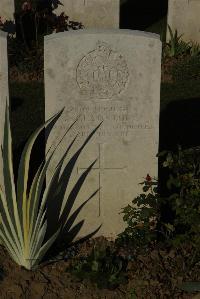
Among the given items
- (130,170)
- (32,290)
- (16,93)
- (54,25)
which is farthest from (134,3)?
(32,290)

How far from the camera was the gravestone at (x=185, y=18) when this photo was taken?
989cm

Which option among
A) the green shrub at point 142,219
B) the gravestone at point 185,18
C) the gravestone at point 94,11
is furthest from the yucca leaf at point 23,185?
the gravestone at point 185,18

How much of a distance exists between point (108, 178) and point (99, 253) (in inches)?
26.7

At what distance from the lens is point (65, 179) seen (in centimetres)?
517

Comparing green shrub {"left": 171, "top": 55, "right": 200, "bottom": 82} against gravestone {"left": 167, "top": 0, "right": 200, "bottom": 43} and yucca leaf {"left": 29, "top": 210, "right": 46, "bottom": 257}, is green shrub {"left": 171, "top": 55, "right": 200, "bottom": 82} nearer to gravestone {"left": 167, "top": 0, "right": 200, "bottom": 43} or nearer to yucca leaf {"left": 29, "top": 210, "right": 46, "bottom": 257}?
gravestone {"left": 167, "top": 0, "right": 200, "bottom": 43}

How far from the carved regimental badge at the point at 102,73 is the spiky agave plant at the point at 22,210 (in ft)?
1.39

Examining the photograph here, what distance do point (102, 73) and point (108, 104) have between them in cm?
26

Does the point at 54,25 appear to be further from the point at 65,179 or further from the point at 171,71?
the point at 65,179

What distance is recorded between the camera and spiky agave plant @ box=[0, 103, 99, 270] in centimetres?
466

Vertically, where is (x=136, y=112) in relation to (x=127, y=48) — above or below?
below

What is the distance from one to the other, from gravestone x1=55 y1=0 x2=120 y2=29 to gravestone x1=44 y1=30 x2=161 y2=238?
5231 millimetres

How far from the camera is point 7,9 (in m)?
9.76

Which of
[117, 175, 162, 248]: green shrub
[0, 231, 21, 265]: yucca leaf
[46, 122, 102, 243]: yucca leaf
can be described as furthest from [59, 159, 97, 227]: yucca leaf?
[0, 231, 21, 265]: yucca leaf

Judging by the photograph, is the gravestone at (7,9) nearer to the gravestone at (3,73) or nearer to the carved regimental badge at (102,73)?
the gravestone at (3,73)
